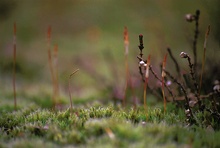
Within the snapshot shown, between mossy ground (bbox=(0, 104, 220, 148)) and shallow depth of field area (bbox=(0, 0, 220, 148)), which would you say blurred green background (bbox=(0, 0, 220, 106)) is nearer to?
shallow depth of field area (bbox=(0, 0, 220, 148))

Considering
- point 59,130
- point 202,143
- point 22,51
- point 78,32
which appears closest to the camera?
point 202,143

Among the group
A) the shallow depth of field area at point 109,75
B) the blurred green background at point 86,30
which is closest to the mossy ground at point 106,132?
the shallow depth of field area at point 109,75

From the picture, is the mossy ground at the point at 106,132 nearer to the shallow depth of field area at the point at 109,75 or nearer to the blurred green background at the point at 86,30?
the shallow depth of field area at the point at 109,75

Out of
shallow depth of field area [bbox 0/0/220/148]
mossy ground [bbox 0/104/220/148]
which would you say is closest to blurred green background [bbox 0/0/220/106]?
shallow depth of field area [bbox 0/0/220/148]

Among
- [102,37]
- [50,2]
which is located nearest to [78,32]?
[102,37]

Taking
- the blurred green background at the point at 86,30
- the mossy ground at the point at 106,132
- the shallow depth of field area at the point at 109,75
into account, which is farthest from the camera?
the blurred green background at the point at 86,30

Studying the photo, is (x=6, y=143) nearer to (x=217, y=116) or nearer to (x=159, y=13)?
(x=217, y=116)
